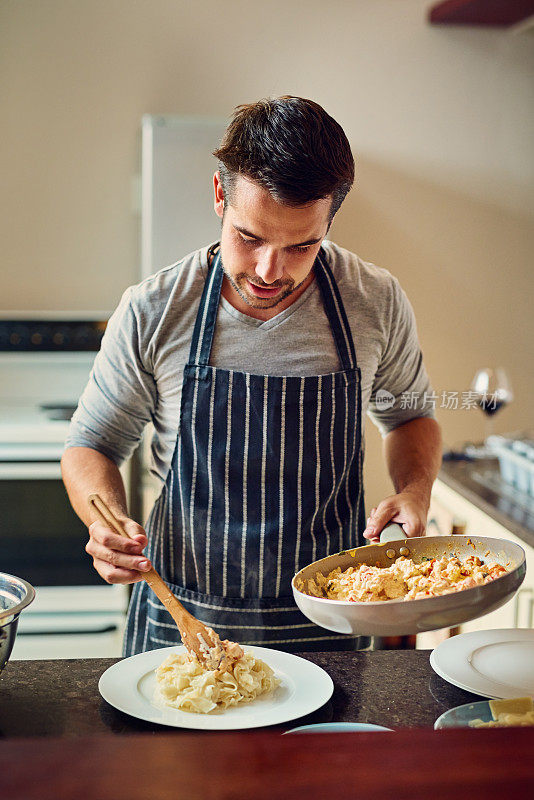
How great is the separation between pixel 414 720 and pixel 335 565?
0.71 ft

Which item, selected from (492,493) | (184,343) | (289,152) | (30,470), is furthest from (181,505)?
(30,470)

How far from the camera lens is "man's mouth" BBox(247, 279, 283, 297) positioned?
1.23m

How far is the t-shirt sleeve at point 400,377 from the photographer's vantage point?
58.0 inches

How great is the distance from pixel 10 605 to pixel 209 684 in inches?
9.8

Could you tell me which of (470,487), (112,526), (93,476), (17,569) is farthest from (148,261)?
(112,526)

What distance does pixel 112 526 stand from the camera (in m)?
1.10

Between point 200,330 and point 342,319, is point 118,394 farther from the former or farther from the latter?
point 342,319

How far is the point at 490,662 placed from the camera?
106cm

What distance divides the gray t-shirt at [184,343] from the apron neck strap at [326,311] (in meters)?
0.01

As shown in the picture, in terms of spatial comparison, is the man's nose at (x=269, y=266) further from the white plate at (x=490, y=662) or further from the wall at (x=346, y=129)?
the wall at (x=346, y=129)

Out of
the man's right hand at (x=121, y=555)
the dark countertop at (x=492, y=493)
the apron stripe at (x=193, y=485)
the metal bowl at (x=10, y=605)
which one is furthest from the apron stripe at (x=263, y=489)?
the dark countertop at (x=492, y=493)

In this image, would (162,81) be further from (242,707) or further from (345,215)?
(242,707)

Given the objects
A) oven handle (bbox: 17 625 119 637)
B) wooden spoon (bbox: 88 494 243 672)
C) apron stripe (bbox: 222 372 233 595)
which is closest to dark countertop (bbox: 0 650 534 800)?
wooden spoon (bbox: 88 494 243 672)

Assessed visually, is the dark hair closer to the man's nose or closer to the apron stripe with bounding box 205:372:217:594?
the man's nose
